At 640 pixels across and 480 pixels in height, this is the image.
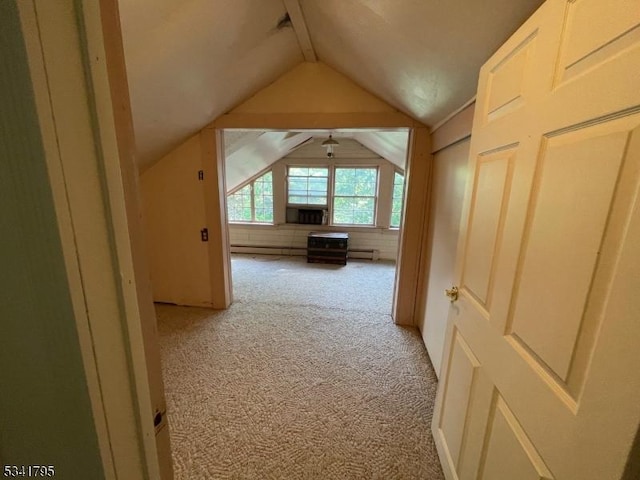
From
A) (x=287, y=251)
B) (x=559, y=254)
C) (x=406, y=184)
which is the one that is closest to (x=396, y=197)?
(x=287, y=251)

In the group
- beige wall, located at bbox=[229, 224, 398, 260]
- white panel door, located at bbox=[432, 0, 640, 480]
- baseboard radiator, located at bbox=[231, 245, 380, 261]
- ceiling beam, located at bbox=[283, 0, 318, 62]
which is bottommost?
baseboard radiator, located at bbox=[231, 245, 380, 261]

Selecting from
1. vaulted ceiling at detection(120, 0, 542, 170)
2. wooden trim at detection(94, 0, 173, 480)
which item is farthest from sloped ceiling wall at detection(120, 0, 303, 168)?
wooden trim at detection(94, 0, 173, 480)

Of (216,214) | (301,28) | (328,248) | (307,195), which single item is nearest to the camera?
(301,28)

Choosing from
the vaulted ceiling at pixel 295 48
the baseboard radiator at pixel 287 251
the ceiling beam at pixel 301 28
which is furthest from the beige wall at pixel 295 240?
the ceiling beam at pixel 301 28

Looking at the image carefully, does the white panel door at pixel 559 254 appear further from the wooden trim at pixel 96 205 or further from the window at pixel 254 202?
the window at pixel 254 202

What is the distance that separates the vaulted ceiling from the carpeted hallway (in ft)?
5.89

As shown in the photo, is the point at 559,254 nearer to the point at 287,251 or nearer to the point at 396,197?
the point at 396,197

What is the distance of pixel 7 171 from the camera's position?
31 cm

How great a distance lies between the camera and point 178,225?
278 centimetres

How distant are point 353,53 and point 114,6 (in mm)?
1660

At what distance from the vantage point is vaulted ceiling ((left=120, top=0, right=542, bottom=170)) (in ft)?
3.52

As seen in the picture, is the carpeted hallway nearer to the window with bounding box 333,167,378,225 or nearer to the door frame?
the door frame

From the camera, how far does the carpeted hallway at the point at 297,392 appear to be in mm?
1339

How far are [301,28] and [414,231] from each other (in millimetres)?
1789
